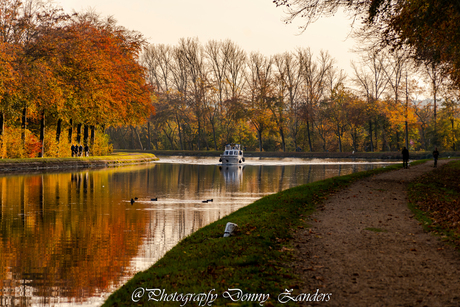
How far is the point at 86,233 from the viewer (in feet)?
41.8

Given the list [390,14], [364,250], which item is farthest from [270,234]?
[390,14]

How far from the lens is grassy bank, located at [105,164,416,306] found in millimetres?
6863

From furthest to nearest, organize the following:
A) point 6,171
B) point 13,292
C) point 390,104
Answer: point 390,104 → point 6,171 → point 13,292

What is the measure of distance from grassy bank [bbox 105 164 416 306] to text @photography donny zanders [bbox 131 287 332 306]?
4 cm

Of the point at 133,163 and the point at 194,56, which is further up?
the point at 194,56

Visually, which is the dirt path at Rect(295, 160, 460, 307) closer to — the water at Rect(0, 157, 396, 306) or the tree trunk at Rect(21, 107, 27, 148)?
the water at Rect(0, 157, 396, 306)

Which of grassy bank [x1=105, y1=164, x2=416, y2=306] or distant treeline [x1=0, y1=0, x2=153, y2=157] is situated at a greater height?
distant treeline [x1=0, y1=0, x2=153, y2=157]

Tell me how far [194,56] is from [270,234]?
86.5 metres

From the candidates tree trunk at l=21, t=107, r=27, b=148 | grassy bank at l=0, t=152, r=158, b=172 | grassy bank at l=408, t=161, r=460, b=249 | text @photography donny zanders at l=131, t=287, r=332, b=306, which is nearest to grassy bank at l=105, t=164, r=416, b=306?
text @photography donny zanders at l=131, t=287, r=332, b=306

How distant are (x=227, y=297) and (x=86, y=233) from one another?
7.31m

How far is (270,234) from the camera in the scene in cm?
1046

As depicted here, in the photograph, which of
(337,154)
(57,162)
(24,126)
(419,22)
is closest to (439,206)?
(419,22)

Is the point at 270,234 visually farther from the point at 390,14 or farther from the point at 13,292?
the point at 390,14

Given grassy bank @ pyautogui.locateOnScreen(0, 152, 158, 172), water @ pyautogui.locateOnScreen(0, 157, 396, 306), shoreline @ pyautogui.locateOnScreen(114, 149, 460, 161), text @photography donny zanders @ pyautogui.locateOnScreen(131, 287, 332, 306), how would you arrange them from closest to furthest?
text @photography donny zanders @ pyautogui.locateOnScreen(131, 287, 332, 306), water @ pyautogui.locateOnScreen(0, 157, 396, 306), grassy bank @ pyautogui.locateOnScreen(0, 152, 158, 172), shoreline @ pyautogui.locateOnScreen(114, 149, 460, 161)
